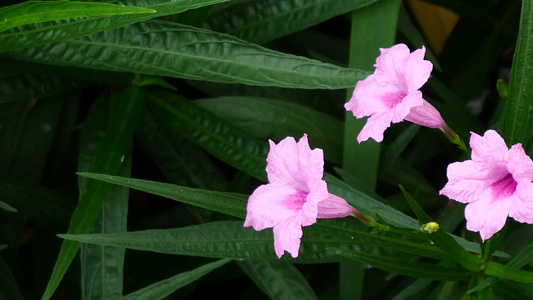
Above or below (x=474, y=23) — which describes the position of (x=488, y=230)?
below

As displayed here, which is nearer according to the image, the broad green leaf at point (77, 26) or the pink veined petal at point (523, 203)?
the pink veined petal at point (523, 203)

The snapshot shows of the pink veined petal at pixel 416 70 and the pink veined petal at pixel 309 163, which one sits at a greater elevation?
the pink veined petal at pixel 416 70

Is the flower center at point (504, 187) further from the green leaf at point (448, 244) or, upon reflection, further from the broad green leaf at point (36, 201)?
the broad green leaf at point (36, 201)

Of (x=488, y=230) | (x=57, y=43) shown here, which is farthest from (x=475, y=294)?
(x=57, y=43)

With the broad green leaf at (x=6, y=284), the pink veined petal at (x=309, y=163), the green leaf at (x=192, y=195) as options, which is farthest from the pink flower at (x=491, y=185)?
the broad green leaf at (x=6, y=284)

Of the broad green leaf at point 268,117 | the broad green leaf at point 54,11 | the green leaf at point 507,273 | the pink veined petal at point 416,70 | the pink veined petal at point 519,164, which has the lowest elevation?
the green leaf at point 507,273

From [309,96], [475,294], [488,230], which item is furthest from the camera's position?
[309,96]

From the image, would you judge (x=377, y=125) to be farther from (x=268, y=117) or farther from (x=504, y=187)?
(x=268, y=117)

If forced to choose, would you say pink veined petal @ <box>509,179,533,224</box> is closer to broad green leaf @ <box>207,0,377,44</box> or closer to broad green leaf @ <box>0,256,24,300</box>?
broad green leaf @ <box>207,0,377,44</box>

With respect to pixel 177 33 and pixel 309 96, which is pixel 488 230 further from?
pixel 309 96
